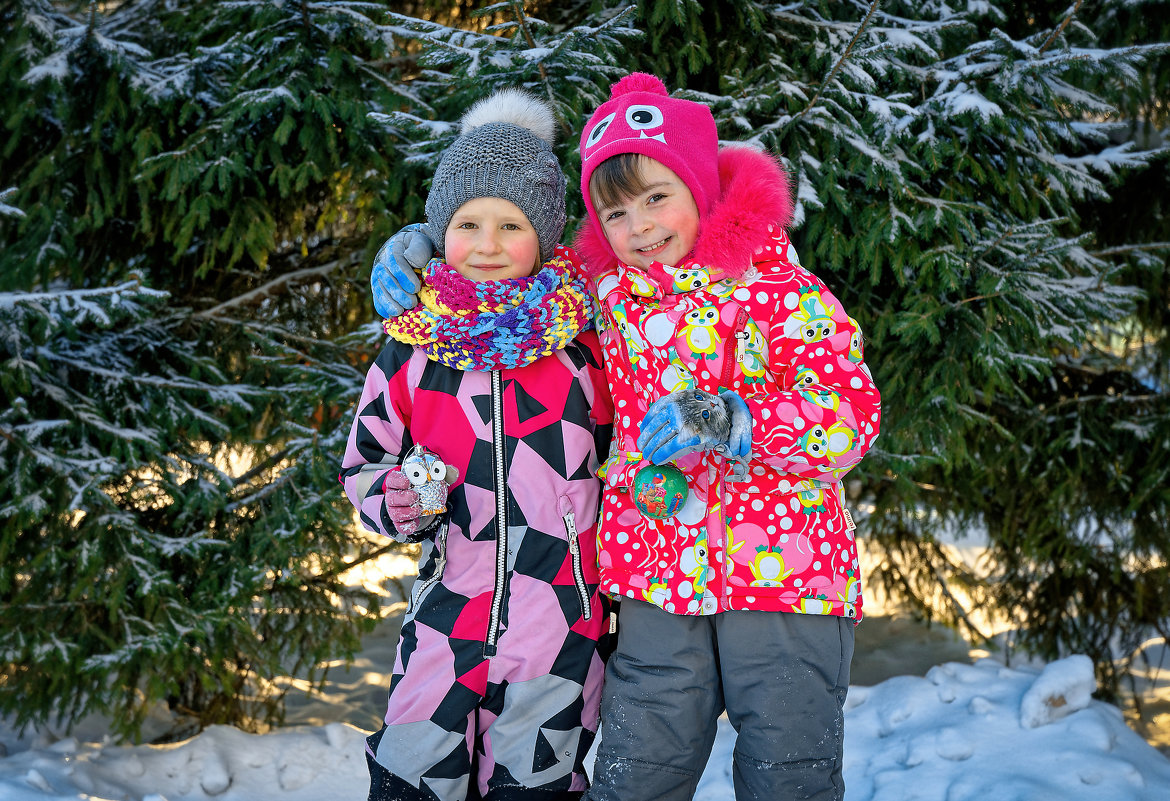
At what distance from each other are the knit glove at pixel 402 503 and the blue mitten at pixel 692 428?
21.8 inches

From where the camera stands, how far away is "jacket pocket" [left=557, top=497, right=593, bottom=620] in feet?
6.63

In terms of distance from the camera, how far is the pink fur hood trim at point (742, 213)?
191 cm

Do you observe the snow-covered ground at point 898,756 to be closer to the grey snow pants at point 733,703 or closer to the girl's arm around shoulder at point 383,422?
the grey snow pants at point 733,703

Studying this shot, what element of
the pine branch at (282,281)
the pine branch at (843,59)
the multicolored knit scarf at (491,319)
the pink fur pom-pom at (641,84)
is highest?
the pine branch at (843,59)

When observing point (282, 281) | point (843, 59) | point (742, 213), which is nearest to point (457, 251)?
point (742, 213)

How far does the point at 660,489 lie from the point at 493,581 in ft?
1.65

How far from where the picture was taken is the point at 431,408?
2.08 meters

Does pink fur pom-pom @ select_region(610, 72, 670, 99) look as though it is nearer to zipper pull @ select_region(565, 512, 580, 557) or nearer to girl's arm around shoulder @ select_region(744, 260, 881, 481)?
girl's arm around shoulder @ select_region(744, 260, 881, 481)

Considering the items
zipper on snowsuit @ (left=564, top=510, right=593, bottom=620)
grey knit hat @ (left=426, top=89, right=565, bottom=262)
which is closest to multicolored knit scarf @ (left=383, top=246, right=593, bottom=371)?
grey knit hat @ (left=426, top=89, right=565, bottom=262)

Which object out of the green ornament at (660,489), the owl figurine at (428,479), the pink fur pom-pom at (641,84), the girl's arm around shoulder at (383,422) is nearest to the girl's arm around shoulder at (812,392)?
the green ornament at (660,489)

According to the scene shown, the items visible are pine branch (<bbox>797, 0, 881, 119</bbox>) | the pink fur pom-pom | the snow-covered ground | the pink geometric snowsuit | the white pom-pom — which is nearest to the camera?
the pink geometric snowsuit

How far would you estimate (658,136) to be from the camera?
1.99 meters

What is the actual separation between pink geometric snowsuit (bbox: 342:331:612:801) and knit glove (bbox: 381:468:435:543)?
4cm

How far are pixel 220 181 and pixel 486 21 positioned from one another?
59.9 inches
